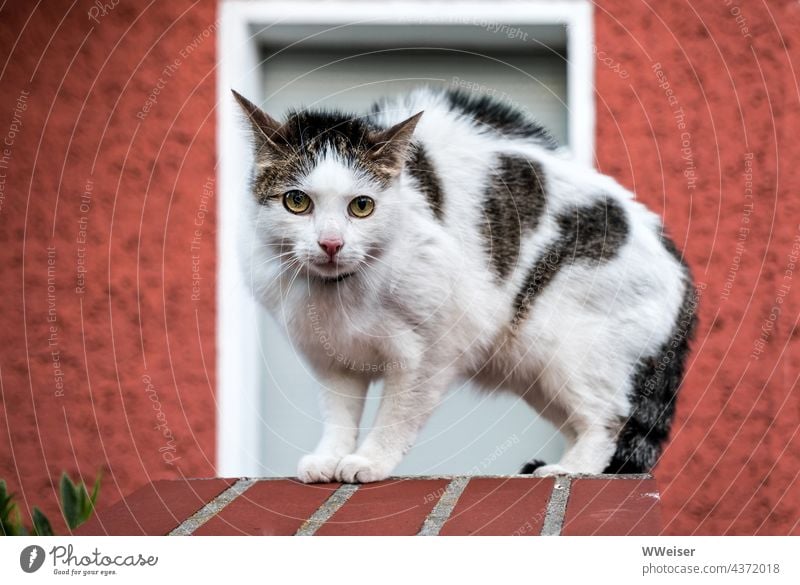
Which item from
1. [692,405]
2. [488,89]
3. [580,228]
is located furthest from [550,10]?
[692,405]

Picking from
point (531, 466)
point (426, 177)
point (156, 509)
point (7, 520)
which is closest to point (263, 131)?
point (426, 177)

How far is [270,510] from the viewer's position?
1.19 meters

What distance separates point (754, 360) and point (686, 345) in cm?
18

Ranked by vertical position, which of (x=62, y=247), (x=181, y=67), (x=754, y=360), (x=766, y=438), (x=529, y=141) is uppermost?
(x=181, y=67)

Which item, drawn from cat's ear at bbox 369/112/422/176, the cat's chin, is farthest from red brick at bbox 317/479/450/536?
cat's ear at bbox 369/112/422/176

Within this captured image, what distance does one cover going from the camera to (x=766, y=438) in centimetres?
155

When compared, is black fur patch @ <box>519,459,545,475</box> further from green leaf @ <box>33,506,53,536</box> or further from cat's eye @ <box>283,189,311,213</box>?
green leaf @ <box>33,506,53,536</box>

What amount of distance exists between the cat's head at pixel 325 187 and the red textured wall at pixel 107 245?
0.35 meters

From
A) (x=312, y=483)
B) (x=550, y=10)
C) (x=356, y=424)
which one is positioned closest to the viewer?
(x=312, y=483)

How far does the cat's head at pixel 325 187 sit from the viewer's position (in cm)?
122

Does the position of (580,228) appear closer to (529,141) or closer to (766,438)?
(529,141)

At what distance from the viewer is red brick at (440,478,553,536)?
3.66ft

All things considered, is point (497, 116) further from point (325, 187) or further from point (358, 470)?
point (358, 470)

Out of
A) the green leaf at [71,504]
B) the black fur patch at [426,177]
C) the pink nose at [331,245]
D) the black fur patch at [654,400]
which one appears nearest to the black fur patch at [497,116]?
the black fur patch at [426,177]
